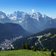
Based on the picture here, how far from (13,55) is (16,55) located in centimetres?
46

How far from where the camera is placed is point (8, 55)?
1057 inches

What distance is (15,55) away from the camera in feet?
86.5

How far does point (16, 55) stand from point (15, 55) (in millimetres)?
168

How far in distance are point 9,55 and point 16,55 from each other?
130 cm

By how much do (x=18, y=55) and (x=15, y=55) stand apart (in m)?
0.45

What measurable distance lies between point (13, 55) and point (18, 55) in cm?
74

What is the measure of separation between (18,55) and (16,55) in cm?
29

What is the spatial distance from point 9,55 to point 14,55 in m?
0.98

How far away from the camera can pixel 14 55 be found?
26406mm

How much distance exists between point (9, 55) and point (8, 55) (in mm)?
194

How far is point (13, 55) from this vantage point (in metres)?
26.4

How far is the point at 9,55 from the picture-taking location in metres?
27.0
